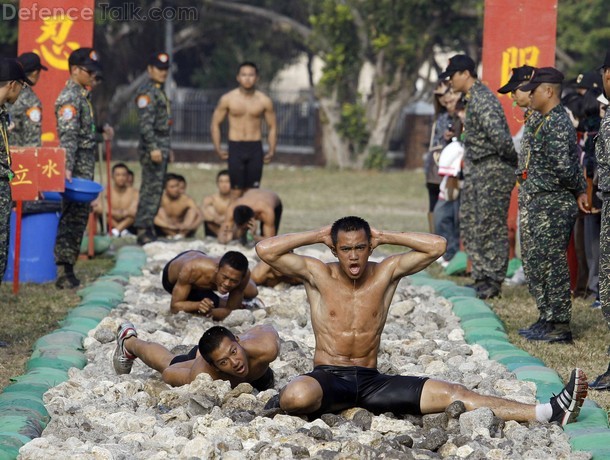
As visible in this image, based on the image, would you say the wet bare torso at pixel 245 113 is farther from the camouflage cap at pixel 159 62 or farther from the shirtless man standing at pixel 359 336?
the shirtless man standing at pixel 359 336

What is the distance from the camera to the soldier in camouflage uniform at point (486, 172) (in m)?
10.5

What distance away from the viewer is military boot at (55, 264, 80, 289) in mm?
11070

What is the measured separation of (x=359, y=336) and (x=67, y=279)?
499cm

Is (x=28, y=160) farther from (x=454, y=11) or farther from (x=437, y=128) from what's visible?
(x=454, y=11)

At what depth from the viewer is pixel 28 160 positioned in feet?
33.7

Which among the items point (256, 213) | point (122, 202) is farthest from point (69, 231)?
point (122, 202)

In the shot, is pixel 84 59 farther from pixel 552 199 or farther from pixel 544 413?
pixel 544 413

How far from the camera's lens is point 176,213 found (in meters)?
15.2

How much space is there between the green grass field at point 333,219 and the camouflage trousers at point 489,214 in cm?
37

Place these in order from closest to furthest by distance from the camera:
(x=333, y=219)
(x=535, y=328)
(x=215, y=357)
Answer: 1. (x=215, y=357)
2. (x=535, y=328)
3. (x=333, y=219)

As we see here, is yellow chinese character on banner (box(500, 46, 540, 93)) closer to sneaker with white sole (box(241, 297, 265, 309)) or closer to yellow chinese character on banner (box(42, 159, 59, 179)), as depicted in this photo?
sneaker with white sole (box(241, 297, 265, 309))

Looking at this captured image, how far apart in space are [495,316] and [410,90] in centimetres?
1921

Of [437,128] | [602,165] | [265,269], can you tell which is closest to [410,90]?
[437,128]

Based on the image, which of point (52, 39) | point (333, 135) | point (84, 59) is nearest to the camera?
point (84, 59)
